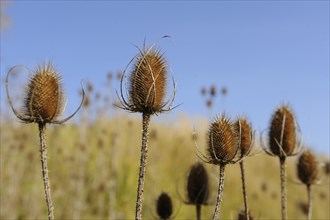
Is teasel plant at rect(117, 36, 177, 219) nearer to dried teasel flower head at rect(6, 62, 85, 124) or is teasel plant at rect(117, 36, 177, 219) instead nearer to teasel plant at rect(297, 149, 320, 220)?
dried teasel flower head at rect(6, 62, 85, 124)

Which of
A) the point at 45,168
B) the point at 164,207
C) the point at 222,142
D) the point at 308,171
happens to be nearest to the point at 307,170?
the point at 308,171

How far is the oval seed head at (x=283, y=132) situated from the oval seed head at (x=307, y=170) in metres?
1.19

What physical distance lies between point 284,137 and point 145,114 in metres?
2.23

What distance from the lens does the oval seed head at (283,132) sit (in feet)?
18.4

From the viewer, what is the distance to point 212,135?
3963mm

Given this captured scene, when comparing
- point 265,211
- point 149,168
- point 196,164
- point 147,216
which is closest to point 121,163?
point 149,168

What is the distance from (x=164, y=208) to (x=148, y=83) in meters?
2.20

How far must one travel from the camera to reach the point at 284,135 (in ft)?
18.6

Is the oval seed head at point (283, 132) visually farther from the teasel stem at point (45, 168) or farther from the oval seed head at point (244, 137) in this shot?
the teasel stem at point (45, 168)

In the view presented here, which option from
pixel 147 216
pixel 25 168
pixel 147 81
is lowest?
pixel 147 216

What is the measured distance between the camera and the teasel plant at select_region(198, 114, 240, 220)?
380 cm

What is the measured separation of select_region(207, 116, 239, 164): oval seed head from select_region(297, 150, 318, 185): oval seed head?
118 inches

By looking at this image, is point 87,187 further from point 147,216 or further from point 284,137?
point 284,137

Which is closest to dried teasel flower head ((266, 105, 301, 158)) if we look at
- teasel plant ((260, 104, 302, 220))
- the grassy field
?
teasel plant ((260, 104, 302, 220))
